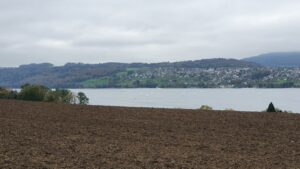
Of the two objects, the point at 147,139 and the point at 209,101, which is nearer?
the point at 147,139

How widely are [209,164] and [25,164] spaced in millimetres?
3834

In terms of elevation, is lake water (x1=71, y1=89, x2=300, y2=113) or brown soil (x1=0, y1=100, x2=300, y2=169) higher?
brown soil (x1=0, y1=100, x2=300, y2=169)

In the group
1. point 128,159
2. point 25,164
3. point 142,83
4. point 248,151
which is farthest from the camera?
point 142,83

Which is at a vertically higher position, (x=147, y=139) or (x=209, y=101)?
(x=147, y=139)

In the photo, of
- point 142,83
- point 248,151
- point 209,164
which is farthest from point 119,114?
point 142,83

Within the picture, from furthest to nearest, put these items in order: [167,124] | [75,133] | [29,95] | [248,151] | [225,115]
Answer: [29,95]
[225,115]
[167,124]
[75,133]
[248,151]

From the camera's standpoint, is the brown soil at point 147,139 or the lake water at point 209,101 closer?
the brown soil at point 147,139

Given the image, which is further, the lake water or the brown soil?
the lake water

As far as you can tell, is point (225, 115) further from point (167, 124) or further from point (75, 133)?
point (75, 133)

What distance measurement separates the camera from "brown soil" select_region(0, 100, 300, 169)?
38.6ft

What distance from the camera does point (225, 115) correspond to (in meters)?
23.6

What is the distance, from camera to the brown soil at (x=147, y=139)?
11.8 meters

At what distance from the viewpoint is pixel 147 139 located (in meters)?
15.8

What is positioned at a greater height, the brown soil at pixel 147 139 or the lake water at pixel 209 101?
the brown soil at pixel 147 139
